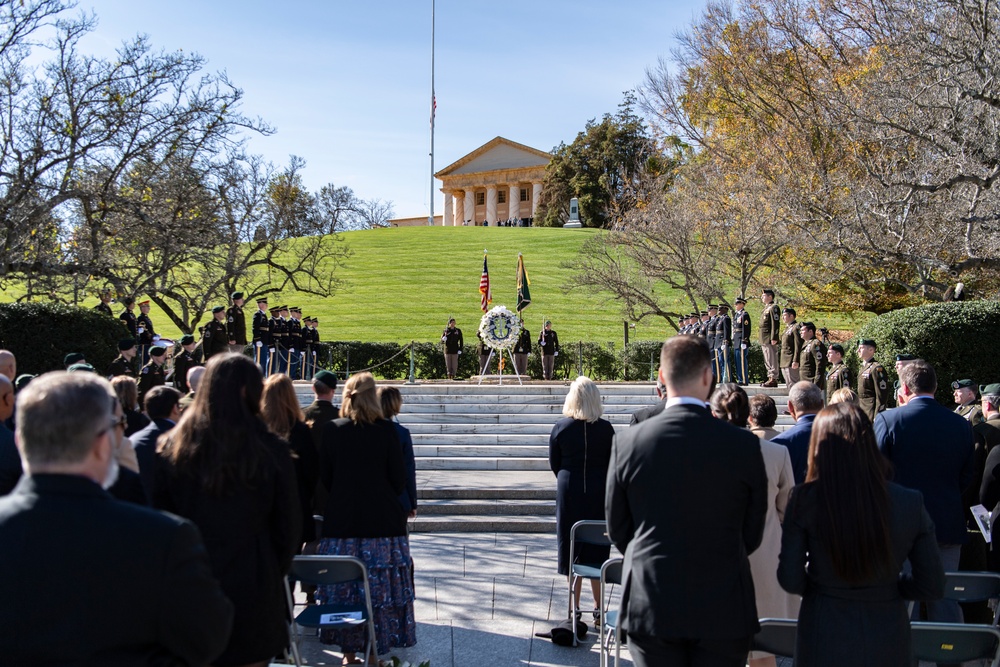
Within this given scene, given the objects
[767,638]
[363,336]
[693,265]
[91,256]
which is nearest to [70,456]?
[767,638]

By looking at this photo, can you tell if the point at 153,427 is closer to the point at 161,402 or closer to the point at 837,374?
the point at 161,402

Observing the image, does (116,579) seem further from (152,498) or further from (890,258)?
(890,258)

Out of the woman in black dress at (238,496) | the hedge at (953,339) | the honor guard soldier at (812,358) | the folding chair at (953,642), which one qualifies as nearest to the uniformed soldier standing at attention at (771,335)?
the honor guard soldier at (812,358)

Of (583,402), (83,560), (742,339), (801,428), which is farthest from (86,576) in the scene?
(742,339)

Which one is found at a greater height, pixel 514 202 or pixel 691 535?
pixel 514 202

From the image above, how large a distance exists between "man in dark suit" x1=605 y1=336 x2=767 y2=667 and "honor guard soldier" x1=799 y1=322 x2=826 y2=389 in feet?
47.4

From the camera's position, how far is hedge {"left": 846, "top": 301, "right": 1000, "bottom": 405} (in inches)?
563

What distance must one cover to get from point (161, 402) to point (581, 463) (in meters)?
3.07

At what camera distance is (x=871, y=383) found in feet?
45.5

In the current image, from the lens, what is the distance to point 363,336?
3662 cm

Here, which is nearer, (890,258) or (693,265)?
(890,258)

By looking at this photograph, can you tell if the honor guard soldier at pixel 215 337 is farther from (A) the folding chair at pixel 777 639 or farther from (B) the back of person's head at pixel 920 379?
(A) the folding chair at pixel 777 639

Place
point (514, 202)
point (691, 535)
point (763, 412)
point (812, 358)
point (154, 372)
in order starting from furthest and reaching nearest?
point (514, 202) → point (812, 358) → point (154, 372) → point (763, 412) → point (691, 535)

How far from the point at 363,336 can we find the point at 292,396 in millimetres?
31746
